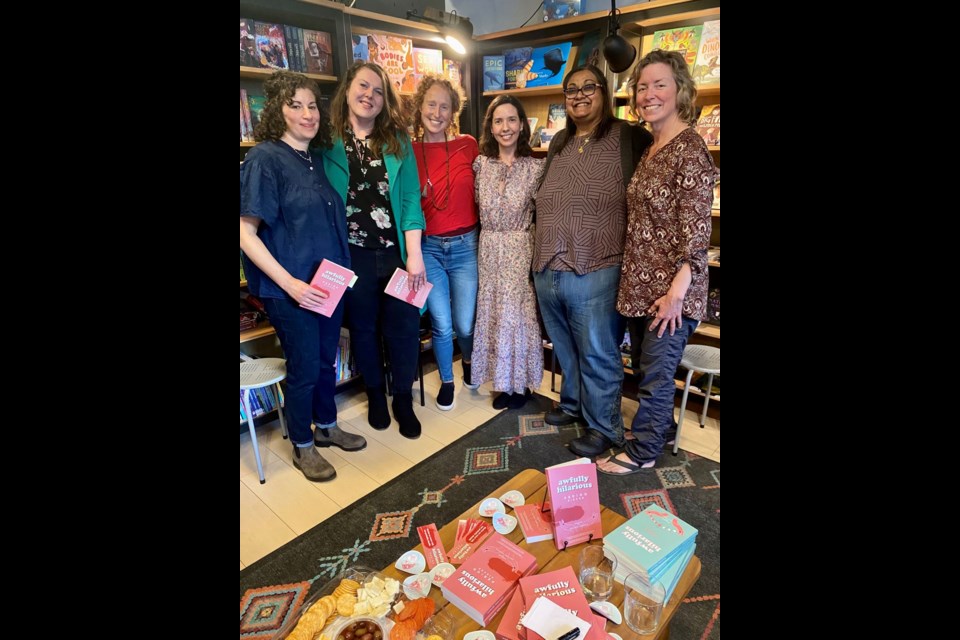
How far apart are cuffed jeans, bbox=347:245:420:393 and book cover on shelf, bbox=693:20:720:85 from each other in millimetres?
1652

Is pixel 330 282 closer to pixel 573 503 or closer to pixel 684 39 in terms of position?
pixel 573 503

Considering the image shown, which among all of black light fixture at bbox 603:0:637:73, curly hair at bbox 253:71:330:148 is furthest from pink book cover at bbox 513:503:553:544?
black light fixture at bbox 603:0:637:73

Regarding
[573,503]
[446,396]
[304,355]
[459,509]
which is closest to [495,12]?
[446,396]

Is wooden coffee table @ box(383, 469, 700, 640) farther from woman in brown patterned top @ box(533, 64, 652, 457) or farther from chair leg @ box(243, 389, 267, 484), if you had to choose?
chair leg @ box(243, 389, 267, 484)

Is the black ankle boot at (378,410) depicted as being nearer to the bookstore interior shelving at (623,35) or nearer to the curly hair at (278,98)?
the bookstore interior shelving at (623,35)

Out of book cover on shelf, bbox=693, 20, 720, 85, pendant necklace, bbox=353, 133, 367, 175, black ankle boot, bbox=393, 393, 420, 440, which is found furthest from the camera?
black ankle boot, bbox=393, 393, 420, 440

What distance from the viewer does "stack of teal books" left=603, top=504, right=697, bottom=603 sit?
3.62ft

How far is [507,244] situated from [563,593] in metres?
1.60

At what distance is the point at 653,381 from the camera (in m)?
1.99

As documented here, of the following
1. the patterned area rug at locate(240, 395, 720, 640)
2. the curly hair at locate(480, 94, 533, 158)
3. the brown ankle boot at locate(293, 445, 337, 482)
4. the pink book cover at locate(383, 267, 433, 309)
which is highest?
the curly hair at locate(480, 94, 533, 158)

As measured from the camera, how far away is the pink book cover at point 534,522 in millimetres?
1296

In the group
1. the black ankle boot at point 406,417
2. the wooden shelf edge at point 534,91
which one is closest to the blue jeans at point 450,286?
the black ankle boot at point 406,417
